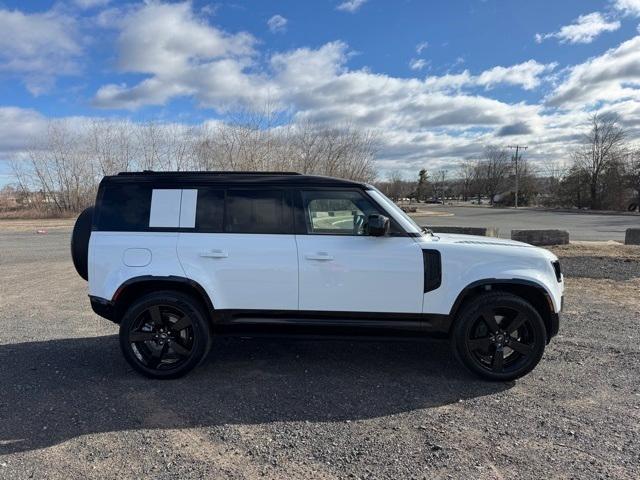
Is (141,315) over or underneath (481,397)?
over

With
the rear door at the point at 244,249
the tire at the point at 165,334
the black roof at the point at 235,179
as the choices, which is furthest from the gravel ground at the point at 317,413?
the black roof at the point at 235,179

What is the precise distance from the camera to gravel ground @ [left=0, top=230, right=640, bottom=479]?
2932 millimetres

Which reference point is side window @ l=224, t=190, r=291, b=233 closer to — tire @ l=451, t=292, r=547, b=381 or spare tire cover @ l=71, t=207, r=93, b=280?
spare tire cover @ l=71, t=207, r=93, b=280

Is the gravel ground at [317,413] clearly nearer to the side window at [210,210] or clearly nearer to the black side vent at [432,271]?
the black side vent at [432,271]

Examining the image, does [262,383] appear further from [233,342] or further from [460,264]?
[460,264]

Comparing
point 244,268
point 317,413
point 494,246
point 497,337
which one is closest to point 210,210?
point 244,268

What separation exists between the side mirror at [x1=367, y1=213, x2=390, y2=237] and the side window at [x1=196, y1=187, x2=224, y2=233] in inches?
55.7

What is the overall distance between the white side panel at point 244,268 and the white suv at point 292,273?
0.01 metres

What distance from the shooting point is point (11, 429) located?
3.36 m

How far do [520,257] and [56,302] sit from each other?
23.3ft

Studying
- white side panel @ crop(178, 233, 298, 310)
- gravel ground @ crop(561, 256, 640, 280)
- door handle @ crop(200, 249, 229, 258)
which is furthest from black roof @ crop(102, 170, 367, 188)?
gravel ground @ crop(561, 256, 640, 280)

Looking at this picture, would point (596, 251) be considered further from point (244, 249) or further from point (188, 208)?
point (188, 208)

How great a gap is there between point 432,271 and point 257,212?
1743 mm

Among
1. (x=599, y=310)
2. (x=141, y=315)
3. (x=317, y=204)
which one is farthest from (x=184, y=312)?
(x=599, y=310)
